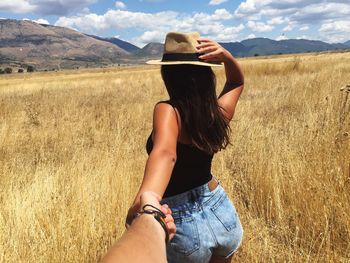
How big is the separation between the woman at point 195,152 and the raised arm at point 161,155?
0.07 meters

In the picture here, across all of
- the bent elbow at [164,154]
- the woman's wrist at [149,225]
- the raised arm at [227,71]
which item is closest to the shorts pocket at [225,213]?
the raised arm at [227,71]

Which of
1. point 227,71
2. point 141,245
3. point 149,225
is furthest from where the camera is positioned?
point 227,71

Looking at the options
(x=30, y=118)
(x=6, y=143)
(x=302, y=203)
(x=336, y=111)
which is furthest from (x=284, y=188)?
(x=30, y=118)

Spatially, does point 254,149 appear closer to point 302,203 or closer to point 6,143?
point 302,203

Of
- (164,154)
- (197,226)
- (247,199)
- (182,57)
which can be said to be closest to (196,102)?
(182,57)

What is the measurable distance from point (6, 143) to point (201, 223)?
6.26m

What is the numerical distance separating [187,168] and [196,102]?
30 centimetres

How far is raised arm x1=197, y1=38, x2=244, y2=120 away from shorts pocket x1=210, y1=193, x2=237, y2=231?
45cm

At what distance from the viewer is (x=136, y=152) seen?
5812mm

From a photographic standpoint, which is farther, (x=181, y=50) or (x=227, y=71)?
(x=227, y=71)

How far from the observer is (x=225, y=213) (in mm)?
1991

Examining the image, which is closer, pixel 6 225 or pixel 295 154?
pixel 6 225

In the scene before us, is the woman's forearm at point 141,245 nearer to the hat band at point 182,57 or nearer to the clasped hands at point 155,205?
the clasped hands at point 155,205

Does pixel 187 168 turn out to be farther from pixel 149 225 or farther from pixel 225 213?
pixel 149 225
